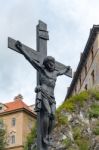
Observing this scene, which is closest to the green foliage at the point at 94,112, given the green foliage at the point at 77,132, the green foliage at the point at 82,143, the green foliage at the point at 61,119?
the green foliage at the point at 61,119

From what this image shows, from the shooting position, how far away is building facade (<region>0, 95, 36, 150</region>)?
8400cm

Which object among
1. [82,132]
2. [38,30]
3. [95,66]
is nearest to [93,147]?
[82,132]

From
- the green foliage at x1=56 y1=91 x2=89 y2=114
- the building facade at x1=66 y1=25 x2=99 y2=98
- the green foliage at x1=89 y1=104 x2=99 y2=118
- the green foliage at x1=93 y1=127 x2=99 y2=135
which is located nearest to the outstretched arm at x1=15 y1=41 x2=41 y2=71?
the green foliage at x1=93 y1=127 x2=99 y2=135

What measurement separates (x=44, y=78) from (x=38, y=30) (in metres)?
1.23

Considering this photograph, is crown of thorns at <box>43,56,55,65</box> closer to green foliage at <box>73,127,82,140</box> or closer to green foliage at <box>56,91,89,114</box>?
green foliage at <box>73,127,82,140</box>

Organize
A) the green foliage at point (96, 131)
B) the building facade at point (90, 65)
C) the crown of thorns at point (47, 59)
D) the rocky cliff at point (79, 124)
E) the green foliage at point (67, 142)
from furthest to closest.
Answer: the building facade at point (90, 65) → the green foliage at point (96, 131) → the rocky cliff at point (79, 124) → the green foliage at point (67, 142) → the crown of thorns at point (47, 59)

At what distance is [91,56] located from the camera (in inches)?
2253

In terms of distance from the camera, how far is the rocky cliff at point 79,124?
36531mm

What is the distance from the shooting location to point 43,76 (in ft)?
33.7

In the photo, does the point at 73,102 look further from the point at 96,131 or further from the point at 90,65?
the point at 90,65

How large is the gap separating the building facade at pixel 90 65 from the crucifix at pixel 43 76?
39.9m

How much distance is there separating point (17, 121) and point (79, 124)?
47.1 metres

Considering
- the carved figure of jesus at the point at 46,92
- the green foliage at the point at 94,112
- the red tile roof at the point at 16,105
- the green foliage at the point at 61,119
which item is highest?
the red tile roof at the point at 16,105

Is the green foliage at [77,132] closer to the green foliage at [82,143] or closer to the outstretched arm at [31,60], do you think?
the green foliage at [82,143]
